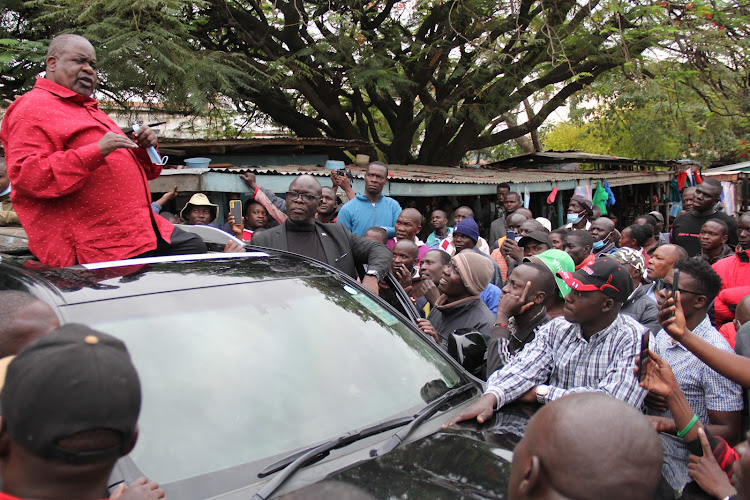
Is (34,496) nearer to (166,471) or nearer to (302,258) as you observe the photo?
(166,471)

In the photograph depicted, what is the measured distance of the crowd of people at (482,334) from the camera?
57.0 inches

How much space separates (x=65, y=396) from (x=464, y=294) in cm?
327

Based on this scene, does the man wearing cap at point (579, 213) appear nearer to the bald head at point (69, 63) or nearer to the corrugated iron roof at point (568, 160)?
the bald head at point (69, 63)

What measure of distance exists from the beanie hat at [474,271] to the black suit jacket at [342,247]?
1.74 feet

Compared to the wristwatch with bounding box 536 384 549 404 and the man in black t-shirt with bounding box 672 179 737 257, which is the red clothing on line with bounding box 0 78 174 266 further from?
the man in black t-shirt with bounding box 672 179 737 257

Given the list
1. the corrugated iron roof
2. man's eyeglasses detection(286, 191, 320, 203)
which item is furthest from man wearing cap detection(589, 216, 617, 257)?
the corrugated iron roof

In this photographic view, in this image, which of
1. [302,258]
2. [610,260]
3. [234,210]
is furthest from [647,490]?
[234,210]

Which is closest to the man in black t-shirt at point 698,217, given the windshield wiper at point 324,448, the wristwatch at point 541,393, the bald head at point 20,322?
the wristwatch at point 541,393

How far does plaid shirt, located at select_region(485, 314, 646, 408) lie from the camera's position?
2.84 metres

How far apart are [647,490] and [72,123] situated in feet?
10.5

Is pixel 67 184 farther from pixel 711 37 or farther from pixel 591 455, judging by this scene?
pixel 711 37

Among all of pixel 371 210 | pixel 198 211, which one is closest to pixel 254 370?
pixel 371 210

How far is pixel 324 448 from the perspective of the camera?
217 centimetres

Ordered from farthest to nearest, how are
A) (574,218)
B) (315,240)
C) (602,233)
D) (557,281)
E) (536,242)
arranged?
(574,218) → (602,233) → (536,242) → (315,240) → (557,281)
